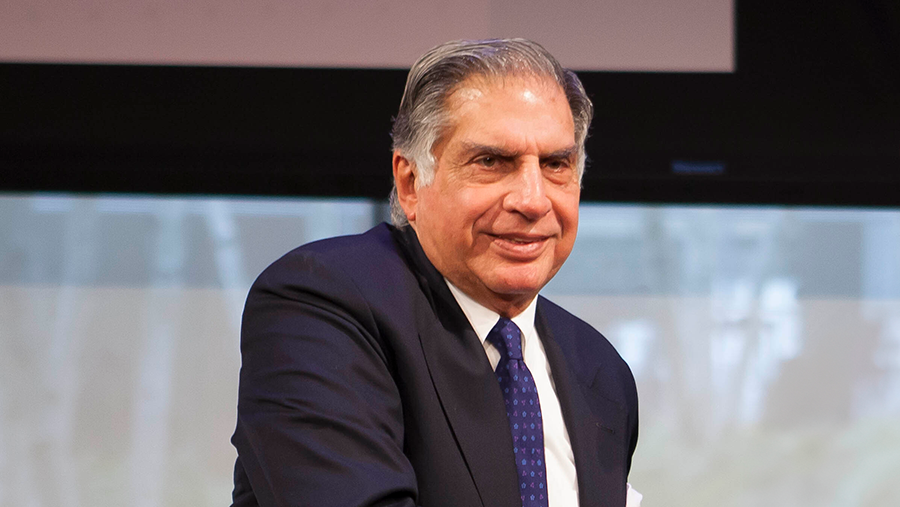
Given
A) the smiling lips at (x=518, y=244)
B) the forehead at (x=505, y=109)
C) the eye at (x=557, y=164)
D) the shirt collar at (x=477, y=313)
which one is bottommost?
the shirt collar at (x=477, y=313)

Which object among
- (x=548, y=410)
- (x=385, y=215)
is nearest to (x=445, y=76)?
(x=548, y=410)

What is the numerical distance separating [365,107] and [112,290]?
1.17 m

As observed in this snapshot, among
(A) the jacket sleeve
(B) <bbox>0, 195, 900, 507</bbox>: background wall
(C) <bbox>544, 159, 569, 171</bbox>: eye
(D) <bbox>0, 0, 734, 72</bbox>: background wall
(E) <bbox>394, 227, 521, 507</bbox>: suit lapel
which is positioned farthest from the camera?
(B) <bbox>0, 195, 900, 507</bbox>: background wall

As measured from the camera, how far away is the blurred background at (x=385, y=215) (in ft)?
8.89

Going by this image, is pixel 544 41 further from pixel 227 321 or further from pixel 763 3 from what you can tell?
pixel 227 321

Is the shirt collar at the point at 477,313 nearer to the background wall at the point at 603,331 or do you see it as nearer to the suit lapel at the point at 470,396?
the suit lapel at the point at 470,396

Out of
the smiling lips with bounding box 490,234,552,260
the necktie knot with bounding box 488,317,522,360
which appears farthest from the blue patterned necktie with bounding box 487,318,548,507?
the smiling lips with bounding box 490,234,552,260

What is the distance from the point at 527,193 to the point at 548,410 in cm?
33

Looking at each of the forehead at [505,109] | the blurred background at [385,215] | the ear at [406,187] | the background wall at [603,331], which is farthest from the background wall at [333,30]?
the forehead at [505,109]

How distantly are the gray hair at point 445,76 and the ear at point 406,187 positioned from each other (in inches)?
1.0

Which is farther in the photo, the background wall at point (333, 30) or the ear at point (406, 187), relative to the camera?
the background wall at point (333, 30)

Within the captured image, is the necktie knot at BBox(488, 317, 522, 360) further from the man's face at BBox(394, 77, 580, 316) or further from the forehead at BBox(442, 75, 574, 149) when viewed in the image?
the forehead at BBox(442, 75, 574, 149)

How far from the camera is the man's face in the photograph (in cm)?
109

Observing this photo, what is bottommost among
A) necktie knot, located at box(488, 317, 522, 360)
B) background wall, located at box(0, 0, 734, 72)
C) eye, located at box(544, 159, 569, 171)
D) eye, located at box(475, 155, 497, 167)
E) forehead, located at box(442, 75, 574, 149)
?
necktie knot, located at box(488, 317, 522, 360)
